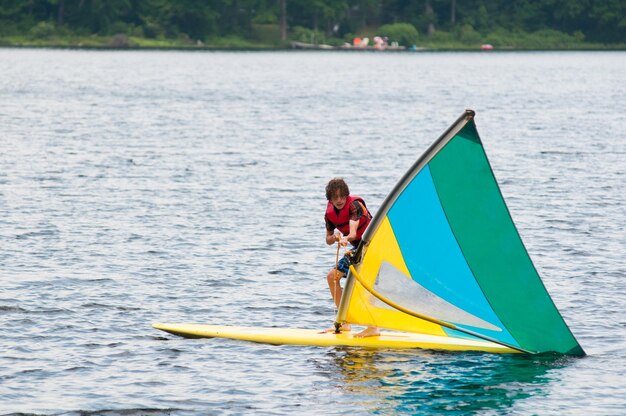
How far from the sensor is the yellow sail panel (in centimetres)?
1673

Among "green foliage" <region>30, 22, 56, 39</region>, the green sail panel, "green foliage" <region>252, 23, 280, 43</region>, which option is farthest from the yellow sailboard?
"green foliage" <region>252, 23, 280, 43</region>

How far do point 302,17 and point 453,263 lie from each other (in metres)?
172

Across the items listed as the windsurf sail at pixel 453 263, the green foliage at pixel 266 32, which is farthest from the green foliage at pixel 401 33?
the windsurf sail at pixel 453 263

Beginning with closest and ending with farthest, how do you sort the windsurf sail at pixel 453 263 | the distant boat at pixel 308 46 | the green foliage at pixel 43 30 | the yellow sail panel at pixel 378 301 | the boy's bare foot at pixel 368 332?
the windsurf sail at pixel 453 263
the yellow sail panel at pixel 378 301
the boy's bare foot at pixel 368 332
the green foliage at pixel 43 30
the distant boat at pixel 308 46

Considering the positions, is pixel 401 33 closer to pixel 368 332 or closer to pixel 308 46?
pixel 308 46

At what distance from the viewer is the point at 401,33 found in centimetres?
18500

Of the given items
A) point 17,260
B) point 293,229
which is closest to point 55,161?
point 293,229

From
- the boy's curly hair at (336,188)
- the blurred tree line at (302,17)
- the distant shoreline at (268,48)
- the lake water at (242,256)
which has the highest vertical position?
the blurred tree line at (302,17)

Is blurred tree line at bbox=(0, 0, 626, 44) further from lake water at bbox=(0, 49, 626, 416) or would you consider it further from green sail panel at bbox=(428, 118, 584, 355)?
green sail panel at bbox=(428, 118, 584, 355)

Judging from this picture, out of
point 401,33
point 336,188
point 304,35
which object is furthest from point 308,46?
point 336,188

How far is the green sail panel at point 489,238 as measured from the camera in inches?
627

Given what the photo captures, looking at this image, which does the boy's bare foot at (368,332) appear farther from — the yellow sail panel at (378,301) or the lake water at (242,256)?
the yellow sail panel at (378,301)

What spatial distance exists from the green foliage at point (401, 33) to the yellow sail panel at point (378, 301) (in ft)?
554

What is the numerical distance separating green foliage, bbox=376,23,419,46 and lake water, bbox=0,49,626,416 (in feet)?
353
